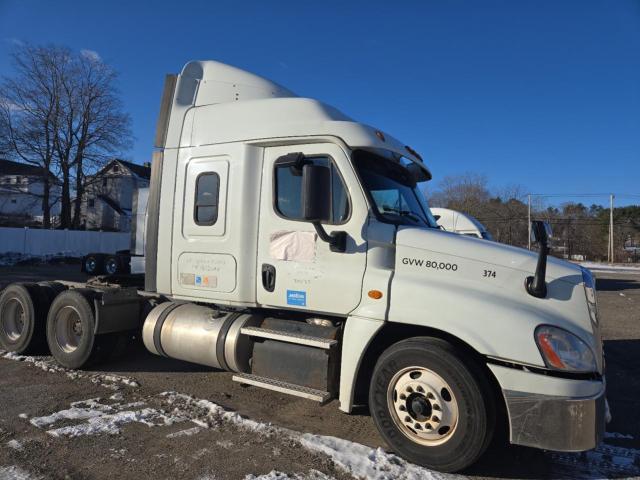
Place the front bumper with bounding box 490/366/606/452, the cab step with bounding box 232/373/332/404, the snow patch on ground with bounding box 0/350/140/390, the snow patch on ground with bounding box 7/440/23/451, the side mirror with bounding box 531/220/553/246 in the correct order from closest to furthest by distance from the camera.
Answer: the front bumper with bounding box 490/366/606/452, the side mirror with bounding box 531/220/553/246, the snow patch on ground with bounding box 7/440/23/451, the cab step with bounding box 232/373/332/404, the snow patch on ground with bounding box 0/350/140/390

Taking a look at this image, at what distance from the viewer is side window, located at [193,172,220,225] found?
4.80 meters

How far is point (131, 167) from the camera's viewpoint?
51656 mm

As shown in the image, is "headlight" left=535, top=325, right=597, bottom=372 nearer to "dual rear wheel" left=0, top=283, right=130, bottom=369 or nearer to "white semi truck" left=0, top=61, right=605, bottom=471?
"white semi truck" left=0, top=61, right=605, bottom=471

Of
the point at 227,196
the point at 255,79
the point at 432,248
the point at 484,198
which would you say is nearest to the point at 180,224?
the point at 227,196

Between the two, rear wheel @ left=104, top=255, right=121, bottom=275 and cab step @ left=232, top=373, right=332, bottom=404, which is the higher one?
rear wheel @ left=104, top=255, right=121, bottom=275

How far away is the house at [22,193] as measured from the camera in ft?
129

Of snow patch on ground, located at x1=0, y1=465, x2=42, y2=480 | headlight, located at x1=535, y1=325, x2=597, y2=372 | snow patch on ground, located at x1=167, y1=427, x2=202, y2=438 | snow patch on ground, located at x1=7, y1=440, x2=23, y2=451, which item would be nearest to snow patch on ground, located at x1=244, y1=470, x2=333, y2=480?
snow patch on ground, located at x1=167, y1=427, x2=202, y2=438

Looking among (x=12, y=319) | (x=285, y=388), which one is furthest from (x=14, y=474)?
(x=12, y=319)

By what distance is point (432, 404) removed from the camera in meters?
3.46

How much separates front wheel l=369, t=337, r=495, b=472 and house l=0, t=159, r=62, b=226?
42114 millimetres

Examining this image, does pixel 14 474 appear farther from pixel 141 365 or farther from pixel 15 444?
pixel 141 365

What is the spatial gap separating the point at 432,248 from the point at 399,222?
0.44m

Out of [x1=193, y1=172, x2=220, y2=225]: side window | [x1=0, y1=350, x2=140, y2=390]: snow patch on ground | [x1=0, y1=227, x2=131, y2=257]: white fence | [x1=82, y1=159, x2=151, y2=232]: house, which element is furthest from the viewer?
[x1=82, y1=159, x2=151, y2=232]: house

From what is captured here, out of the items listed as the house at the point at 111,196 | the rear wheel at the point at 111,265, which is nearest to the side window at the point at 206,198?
the rear wheel at the point at 111,265
